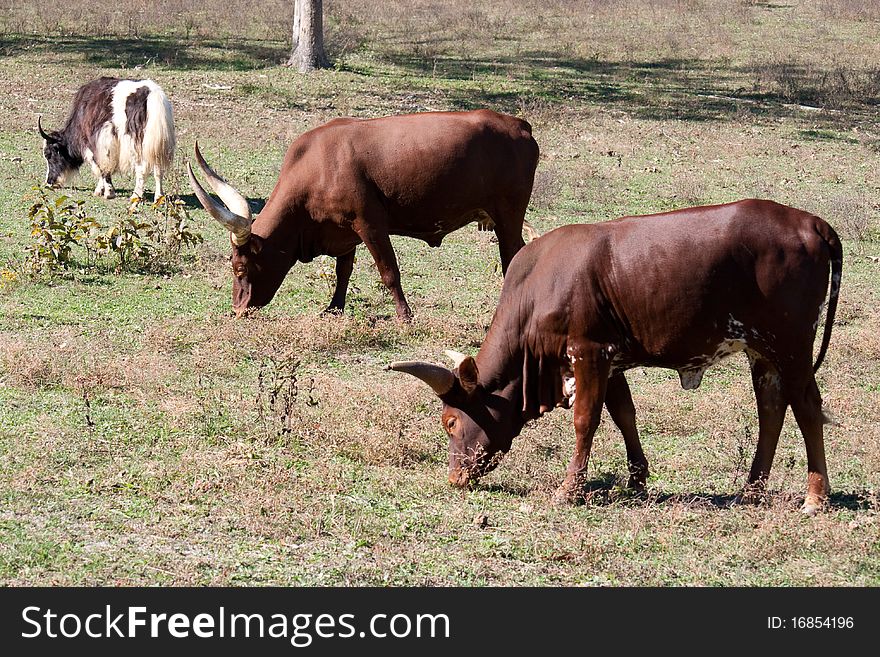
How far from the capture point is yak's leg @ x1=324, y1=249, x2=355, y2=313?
11.4 meters

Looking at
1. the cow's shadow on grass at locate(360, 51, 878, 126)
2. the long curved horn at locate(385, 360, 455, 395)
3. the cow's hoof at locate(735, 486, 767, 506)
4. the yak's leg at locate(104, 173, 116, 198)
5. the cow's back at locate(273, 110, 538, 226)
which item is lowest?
the yak's leg at locate(104, 173, 116, 198)

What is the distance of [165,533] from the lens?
646cm

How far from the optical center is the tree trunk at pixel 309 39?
25359mm

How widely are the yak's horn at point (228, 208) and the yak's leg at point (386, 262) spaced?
3.28 ft

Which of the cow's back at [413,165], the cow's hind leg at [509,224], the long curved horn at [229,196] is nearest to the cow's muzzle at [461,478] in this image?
the cow's back at [413,165]

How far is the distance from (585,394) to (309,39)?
1965 cm

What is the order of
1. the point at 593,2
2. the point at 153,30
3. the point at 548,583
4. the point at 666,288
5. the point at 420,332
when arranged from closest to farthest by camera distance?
the point at 548,583, the point at 666,288, the point at 420,332, the point at 153,30, the point at 593,2

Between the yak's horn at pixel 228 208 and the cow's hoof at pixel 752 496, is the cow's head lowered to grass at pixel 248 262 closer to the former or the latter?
the yak's horn at pixel 228 208

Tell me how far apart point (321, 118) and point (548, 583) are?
16464 mm

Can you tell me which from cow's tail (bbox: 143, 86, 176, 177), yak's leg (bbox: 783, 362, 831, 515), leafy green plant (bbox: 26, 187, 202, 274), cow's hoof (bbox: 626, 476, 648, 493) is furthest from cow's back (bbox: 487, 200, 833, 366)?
cow's tail (bbox: 143, 86, 176, 177)

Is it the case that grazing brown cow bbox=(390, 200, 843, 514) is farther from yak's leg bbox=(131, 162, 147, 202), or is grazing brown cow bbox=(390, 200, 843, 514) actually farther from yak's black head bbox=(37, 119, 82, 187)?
yak's black head bbox=(37, 119, 82, 187)

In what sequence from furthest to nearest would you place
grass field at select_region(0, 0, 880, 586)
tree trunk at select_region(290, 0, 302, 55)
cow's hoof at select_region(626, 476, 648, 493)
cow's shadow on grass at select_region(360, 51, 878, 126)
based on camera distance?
tree trunk at select_region(290, 0, 302, 55), cow's shadow on grass at select_region(360, 51, 878, 126), cow's hoof at select_region(626, 476, 648, 493), grass field at select_region(0, 0, 880, 586)
